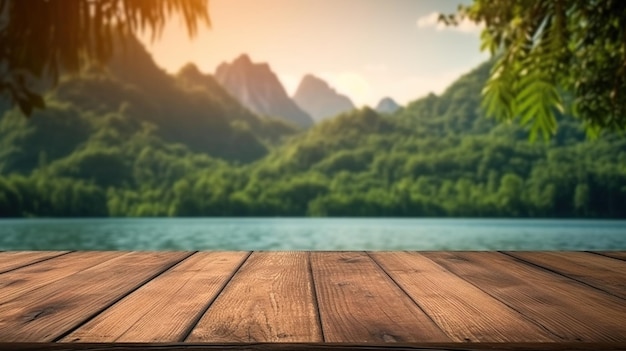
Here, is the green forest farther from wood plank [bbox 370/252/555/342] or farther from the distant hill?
wood plank [bbox 370/252/555/342]

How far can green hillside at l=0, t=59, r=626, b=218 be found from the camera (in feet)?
235

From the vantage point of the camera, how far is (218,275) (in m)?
2.46

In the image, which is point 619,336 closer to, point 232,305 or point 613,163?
point 232,305

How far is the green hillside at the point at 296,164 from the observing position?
71688 millimetres

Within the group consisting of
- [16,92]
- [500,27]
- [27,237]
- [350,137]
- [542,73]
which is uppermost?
[350,137]

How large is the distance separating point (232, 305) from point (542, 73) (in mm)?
1980

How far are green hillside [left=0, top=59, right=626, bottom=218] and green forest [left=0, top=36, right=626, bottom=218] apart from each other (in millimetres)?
167

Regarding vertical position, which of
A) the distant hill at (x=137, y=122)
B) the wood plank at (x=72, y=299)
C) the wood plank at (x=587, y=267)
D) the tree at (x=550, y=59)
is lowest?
the wood plank at (x=72, y=299)

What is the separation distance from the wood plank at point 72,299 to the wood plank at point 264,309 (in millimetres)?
342

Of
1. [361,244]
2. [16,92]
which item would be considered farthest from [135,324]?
[361,244]

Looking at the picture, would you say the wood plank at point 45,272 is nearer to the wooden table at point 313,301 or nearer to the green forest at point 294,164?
the wooden table at point 313,301

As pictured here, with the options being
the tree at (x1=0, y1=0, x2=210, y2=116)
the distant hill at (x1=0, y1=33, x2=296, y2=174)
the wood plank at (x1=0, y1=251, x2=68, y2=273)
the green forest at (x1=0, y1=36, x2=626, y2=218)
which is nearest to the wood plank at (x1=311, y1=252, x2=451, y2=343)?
the tree at (x1=0, y1=0, x2=210, y2=116)

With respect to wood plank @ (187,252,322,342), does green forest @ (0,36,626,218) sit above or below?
above

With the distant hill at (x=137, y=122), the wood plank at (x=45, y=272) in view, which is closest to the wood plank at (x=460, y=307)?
the wood plank at (x=45, y=272)
